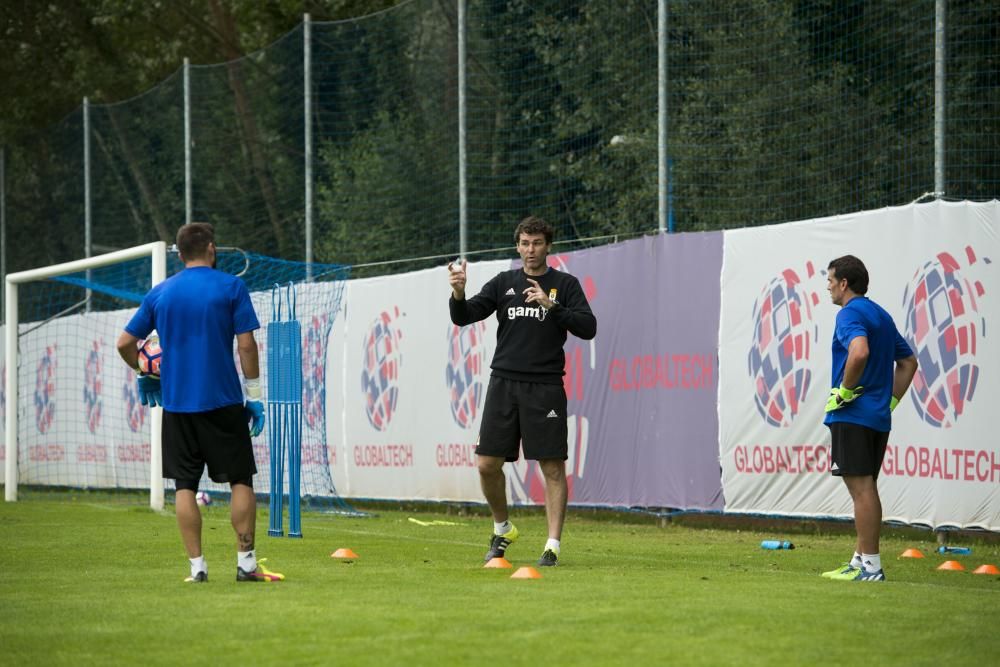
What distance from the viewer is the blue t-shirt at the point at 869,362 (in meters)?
9.02

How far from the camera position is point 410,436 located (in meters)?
17.5

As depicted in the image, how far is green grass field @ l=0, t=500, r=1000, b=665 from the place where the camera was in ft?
20.1

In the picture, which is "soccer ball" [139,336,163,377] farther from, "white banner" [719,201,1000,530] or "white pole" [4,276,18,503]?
"white pole" [4,276,18,503]

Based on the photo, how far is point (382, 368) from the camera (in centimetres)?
1811

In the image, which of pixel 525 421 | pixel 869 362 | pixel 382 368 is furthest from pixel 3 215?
pixel 869 362

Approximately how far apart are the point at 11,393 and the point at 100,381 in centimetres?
469

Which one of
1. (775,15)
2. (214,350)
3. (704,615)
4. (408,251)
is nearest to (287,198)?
(408,251)

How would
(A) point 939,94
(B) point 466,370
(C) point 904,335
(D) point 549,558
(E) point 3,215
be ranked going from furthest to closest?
(E) point 3,215 < (B) point 466,370 < (C) point 904,335 < (A) point 939,94 < (D) point 549,558

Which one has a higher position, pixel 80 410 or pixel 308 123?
pixel 308 123

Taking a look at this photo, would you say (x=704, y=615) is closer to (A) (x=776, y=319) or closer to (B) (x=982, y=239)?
(B) (x=982, y=239)

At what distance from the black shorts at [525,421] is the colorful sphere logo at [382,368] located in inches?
304

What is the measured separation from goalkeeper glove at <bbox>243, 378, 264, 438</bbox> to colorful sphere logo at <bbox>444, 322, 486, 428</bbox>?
726 cm

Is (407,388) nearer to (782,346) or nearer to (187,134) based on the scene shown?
(782,346)

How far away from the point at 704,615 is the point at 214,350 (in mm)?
3066
